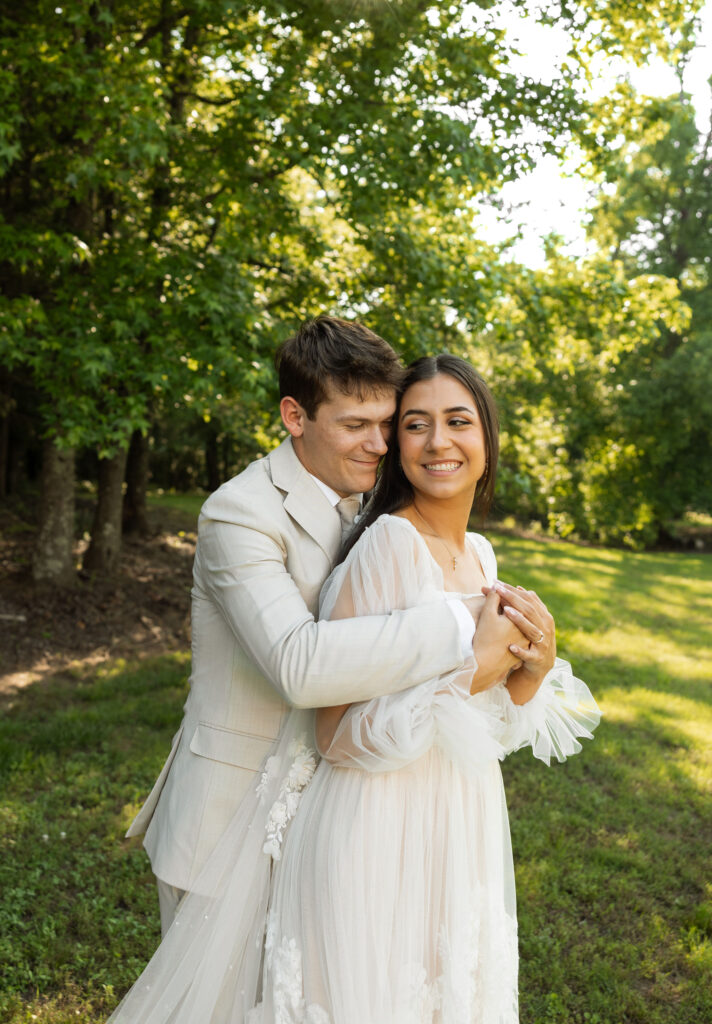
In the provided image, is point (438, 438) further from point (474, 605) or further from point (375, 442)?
point (474, 605)

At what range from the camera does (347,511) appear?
94.4 inches

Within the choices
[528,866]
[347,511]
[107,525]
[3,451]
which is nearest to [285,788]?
[347,511]

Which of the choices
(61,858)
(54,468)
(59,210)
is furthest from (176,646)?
(59,210)

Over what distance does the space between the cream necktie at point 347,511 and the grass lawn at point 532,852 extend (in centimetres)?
235

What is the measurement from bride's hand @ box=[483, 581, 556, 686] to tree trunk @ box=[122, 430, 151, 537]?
11600mm

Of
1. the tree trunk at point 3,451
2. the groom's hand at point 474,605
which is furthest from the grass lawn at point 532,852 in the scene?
the tree trunk at point 3,451

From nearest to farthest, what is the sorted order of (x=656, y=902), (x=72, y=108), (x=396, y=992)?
(x=396, y=992)
(x=656, y=902)
(x=72, y=108)

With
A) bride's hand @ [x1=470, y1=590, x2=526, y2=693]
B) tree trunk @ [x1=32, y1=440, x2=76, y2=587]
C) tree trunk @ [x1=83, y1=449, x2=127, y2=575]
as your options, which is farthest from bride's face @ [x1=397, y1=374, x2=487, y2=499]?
tree trunk @ [x1=83, y1=449, x2=127, y2=575]

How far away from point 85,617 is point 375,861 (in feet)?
23.9

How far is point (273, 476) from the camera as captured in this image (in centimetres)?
218

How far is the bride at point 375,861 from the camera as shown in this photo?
1.91 metres

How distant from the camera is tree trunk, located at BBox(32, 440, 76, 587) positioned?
884cm

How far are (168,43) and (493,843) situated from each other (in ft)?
28.8

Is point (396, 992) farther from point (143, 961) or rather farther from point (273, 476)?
point (143, 961)
